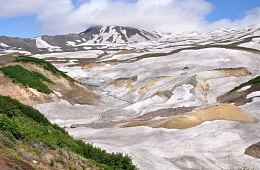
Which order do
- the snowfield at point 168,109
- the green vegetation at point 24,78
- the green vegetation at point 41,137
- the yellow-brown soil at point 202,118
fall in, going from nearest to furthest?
the green vegetation at point 41,137 → the snowfield at point 168,109 → the yellow-brown soil at point 202,118 → the green vegetation at point 24,78

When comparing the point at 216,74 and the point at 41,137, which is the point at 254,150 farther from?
the point at 216,74

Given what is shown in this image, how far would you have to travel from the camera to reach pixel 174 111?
40.4 metres

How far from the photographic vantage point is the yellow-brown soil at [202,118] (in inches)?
1224

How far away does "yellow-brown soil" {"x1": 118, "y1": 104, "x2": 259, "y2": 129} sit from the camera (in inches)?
1224

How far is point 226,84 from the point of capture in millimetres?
58562

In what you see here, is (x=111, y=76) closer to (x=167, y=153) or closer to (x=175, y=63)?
(x=175, y=63)

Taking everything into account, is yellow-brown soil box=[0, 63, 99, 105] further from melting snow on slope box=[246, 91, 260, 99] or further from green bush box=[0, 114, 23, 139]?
green bush box=[0, 114, 23, 139]

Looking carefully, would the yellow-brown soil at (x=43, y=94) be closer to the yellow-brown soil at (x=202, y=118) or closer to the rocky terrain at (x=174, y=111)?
the rocky terrain at (x=174, y=111)

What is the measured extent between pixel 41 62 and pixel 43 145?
1792 inches

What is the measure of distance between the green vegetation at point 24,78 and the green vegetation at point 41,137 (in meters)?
23.1

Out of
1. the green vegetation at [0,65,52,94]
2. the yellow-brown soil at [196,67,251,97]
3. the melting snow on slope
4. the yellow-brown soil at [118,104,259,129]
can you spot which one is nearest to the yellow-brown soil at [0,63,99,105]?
the green vegetation at [0,65,52,94]

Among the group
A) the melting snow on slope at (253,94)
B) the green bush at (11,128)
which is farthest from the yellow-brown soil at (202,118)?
the green bush at (11,128)

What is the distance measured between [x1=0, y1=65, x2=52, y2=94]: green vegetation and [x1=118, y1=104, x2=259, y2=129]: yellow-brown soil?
1742 cm

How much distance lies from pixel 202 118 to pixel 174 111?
8054 mm
